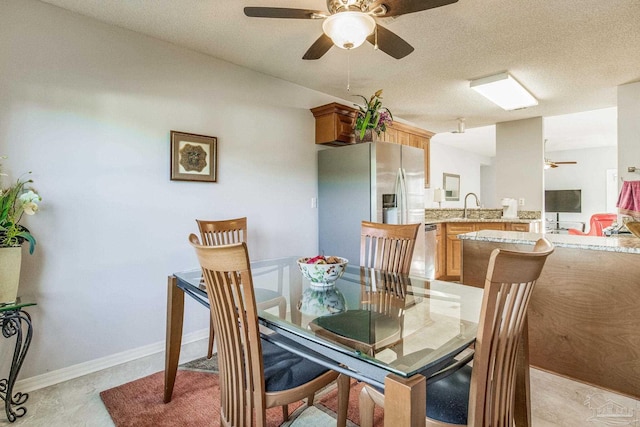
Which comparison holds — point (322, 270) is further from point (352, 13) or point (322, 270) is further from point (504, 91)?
point (504, 91)

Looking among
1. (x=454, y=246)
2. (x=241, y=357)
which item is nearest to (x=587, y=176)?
(x=454, y=246)

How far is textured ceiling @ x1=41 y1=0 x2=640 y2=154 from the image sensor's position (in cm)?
207

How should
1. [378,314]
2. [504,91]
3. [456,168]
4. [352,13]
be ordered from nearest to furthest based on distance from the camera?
[378,314] < [352,13] < [504,91] < [456,168]

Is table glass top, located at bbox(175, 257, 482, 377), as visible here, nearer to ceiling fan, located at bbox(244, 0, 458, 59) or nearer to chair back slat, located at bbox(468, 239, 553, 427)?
chair back slat, located at bbox(468, 239, 553, 427)

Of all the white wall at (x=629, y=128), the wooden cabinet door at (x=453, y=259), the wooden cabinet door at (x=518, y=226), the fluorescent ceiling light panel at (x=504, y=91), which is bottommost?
the wooden cabinet door at (x=453, y=259)

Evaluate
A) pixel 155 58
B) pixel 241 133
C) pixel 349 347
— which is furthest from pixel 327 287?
pixel 155 58

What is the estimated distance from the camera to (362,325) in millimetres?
1184

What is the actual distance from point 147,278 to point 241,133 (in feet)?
4.66

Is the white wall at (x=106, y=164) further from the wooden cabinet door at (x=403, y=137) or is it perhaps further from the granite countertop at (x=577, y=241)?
the wooden cabinet door at (x=403, y=137)

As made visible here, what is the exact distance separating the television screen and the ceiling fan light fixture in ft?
27.6

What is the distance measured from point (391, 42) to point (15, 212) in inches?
91.4

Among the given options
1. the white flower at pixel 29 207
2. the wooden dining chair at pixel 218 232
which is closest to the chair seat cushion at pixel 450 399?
the wooden dining chair at pixel 218 232

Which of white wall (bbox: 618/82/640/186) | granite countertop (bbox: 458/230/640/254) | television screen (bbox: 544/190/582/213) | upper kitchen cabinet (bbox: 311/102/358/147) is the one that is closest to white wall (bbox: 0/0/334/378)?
upper kitchen cabinet (bbox: 311/102/358/147)

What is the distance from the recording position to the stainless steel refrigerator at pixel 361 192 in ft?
10.5
